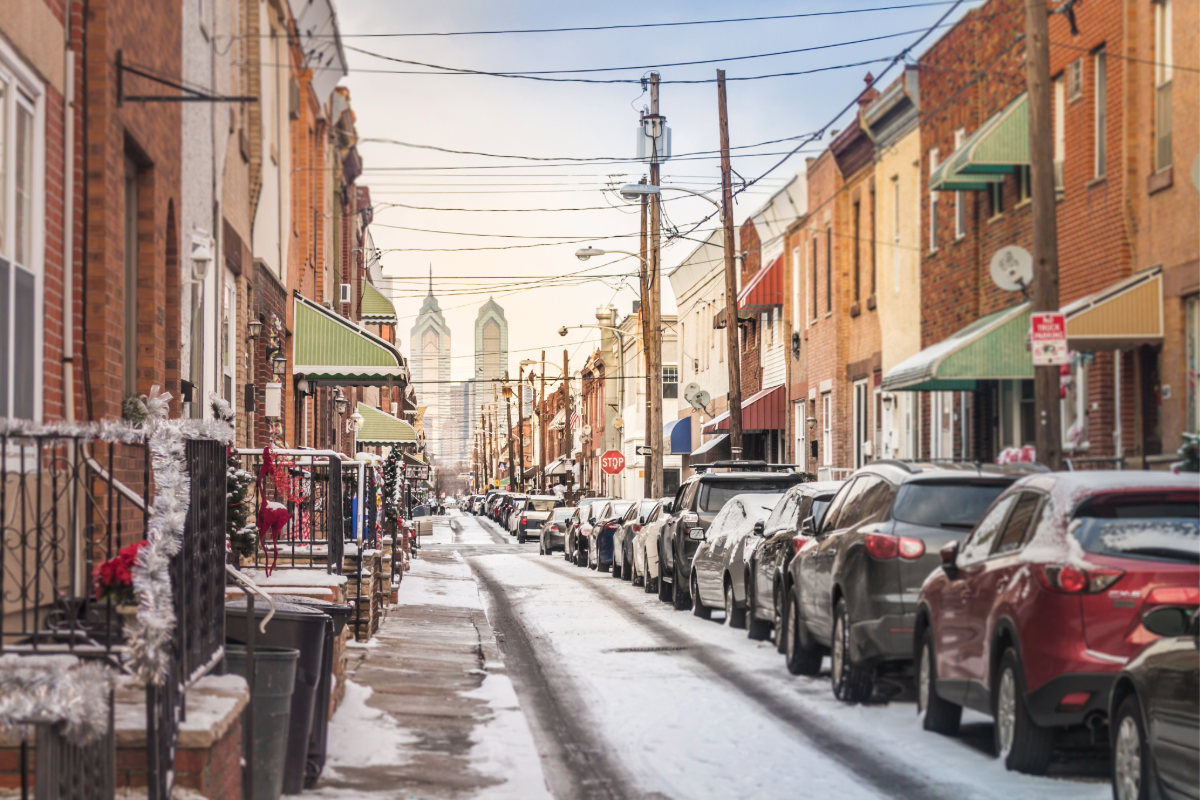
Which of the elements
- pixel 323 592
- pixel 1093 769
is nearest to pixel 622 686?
pixel 323 592

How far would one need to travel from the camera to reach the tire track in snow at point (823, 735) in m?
8.41

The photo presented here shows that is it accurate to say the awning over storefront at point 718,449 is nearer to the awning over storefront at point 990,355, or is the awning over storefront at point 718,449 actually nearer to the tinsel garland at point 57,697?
the awning over storefront at point 990,355

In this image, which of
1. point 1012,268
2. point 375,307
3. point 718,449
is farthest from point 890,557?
point 718,449

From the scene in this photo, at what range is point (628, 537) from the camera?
94.3 ft

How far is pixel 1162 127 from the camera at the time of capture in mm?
18047

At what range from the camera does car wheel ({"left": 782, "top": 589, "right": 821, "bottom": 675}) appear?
13508mm

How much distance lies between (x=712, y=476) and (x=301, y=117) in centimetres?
965

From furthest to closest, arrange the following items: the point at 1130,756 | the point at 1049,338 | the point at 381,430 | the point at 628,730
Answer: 1. the point at 381,430
2. the point at 1049,338
3. the point at 628,730
4. the point at 1130,756

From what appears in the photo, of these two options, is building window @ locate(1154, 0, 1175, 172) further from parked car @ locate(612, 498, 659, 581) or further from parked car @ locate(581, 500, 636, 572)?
parked car @ locate(581, 500, 636, 572)

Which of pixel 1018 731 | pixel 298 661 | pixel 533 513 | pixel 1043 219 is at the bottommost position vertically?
pixel 533 513

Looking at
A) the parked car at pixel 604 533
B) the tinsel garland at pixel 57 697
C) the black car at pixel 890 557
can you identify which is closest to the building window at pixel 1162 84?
the black car at pixel 890 557

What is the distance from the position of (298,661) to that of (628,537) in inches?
814

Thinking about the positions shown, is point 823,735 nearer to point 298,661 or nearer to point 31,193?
point 298,661

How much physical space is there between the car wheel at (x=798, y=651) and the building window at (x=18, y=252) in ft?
22.9
